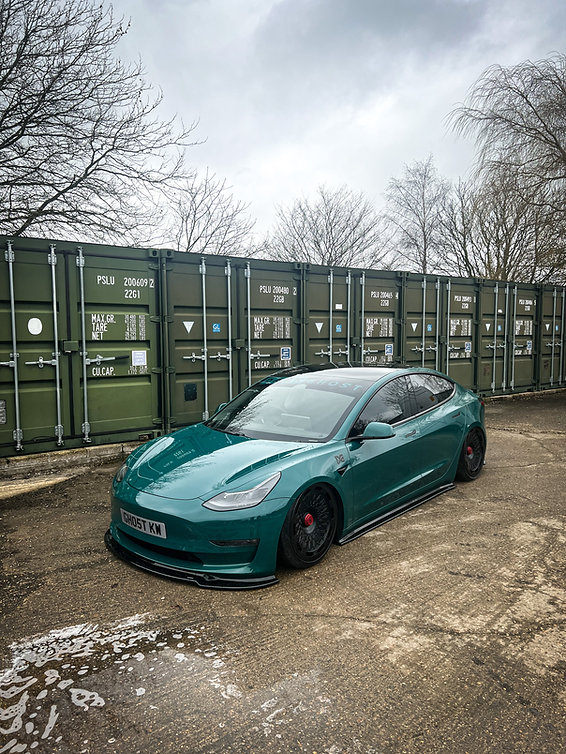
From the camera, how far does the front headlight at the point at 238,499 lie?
10.4 feet

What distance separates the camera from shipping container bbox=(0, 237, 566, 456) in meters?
6.25

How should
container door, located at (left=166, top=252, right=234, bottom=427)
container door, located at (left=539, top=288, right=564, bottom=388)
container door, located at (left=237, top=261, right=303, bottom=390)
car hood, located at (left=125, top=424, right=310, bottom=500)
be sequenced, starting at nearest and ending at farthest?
car hood, located at (left=125, top=424, right=310, bottom=500)
container door, located at (left=166, top=252, right=234, bottom=427)
container door, located at (left=237, top=261, right=303, bottom=390)
container door, located at (left=539, top=288, right=564, bottom=388)

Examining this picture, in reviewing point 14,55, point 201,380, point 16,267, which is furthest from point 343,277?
point 14,55

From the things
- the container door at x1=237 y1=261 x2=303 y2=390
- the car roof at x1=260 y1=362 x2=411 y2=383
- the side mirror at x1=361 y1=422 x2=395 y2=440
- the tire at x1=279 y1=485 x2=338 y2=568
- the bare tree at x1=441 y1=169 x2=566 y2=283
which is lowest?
the tire at x1=279 y1=485 x2=338 y2=568

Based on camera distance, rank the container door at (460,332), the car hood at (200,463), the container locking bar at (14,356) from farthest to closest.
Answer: the container door at (460,332) → the container locking bar at (14,356) → the car hood at (200,463)

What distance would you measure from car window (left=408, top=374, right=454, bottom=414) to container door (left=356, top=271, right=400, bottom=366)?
3825 mm

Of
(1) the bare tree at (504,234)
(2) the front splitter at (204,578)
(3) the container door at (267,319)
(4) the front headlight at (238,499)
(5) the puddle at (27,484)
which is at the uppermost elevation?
(1) the bare tree at (504,234)

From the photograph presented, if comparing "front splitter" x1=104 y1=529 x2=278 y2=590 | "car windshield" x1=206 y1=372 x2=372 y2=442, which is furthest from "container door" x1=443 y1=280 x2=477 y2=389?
"front splitter" x1=104 y1=529 x2=278 y2=590

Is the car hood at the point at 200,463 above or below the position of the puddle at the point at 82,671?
above

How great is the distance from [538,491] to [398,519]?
6.04 feet

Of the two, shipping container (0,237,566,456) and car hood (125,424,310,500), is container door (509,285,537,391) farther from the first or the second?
car hood (125,424,310,500)

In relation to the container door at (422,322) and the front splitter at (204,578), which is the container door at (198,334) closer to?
the container door at (422,322)

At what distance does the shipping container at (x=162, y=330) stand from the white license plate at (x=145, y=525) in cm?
280

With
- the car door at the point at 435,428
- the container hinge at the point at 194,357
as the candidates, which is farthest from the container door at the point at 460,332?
the car door at the point at 435,428
